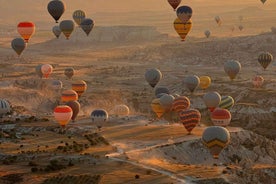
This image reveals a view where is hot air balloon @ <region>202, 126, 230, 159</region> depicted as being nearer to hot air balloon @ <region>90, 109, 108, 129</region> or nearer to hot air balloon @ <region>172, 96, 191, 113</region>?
hot air balloon @ <region>90, 109, 108, 129</region>

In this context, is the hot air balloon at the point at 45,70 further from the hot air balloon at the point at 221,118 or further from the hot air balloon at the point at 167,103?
the hot air balloon at the point at 221,118

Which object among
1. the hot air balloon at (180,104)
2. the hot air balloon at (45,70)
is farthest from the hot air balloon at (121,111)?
the hot air balloon at (45,70)

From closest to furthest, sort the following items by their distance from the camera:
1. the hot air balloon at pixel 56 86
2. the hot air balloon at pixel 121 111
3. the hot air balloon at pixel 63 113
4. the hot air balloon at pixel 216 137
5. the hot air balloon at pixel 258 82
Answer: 1. the hot air balloon at pixel 216 137
2. the hot air balloon at pixel 63 113
3. the hot air balloon at pixel 121 111
4. the hot air balloon at pixel 56 86
5. the hot air balloon at pixel 258 82

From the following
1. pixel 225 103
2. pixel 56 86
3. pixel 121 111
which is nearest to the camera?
pixel 121 111

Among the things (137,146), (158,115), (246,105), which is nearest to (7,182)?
(137,146)

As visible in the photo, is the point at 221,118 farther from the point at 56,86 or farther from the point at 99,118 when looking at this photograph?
the point at 56,86

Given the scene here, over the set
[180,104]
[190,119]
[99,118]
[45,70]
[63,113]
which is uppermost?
[45,70]

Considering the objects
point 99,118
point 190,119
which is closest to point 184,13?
point 99,118

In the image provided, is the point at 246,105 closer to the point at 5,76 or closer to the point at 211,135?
the point at 211,135

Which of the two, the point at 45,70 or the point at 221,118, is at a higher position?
the point at 45,70
